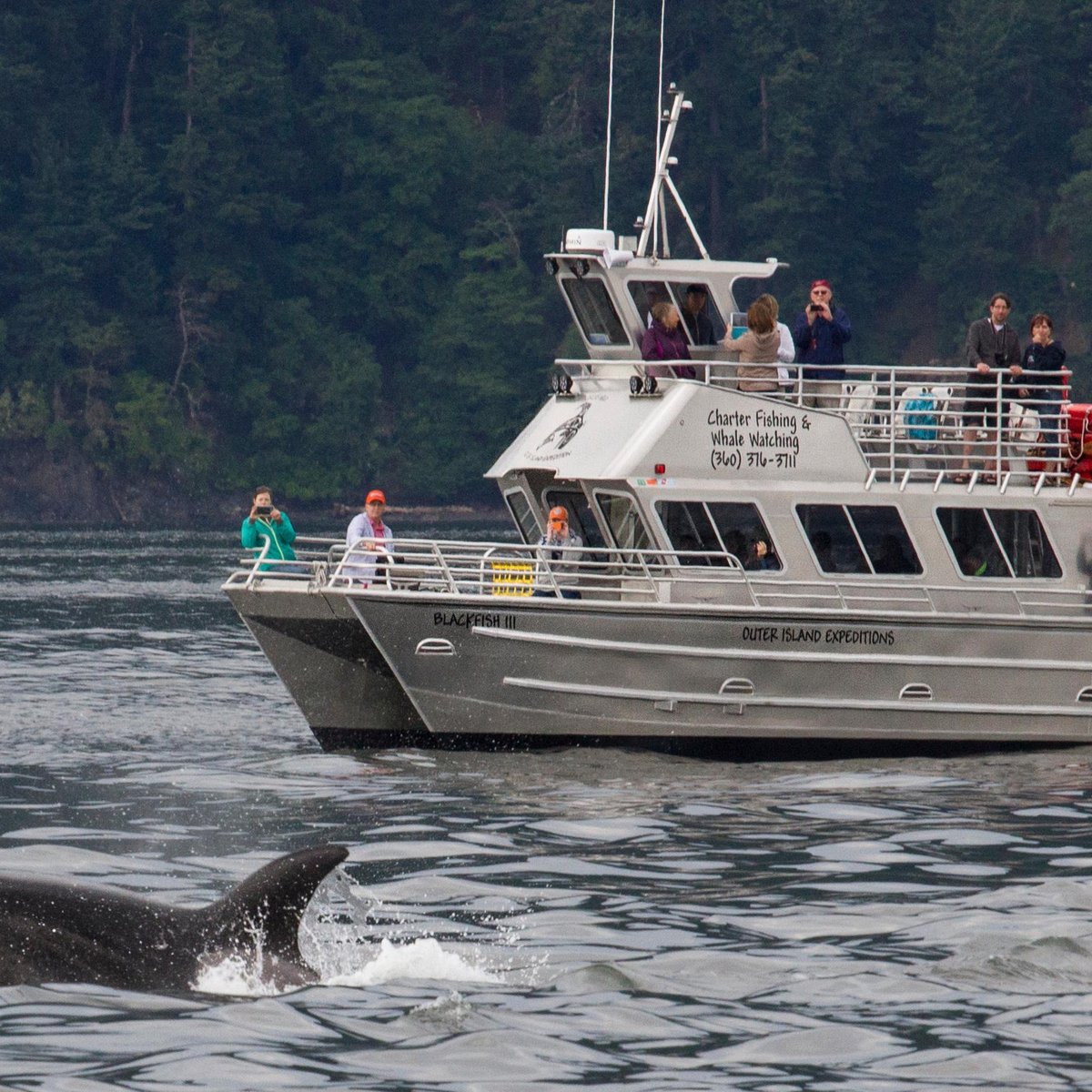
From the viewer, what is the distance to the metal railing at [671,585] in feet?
63.9

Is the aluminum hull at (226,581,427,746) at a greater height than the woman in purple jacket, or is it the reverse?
the woman in purple jacket

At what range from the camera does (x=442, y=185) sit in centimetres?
9600

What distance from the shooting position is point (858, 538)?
67.0 feet

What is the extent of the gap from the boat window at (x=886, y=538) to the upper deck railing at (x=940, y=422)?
1.26 feet

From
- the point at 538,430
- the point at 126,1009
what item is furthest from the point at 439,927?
the point at 538,430

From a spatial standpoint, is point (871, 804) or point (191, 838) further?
point (871, 804)

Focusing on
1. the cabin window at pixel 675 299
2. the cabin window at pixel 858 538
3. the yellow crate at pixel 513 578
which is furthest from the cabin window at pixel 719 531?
the cabin window at pixel 675 299

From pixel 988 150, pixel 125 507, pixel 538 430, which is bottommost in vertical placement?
pixel 125 507

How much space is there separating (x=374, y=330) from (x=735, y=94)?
18091 mm

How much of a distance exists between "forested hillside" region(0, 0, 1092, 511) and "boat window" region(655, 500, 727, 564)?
6255 cm

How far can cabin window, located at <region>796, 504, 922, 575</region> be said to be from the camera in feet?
66.8

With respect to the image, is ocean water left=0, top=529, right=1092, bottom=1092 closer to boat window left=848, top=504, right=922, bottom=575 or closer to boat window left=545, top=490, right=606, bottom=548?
boat window left=848, top=504, right=922, bottom=575

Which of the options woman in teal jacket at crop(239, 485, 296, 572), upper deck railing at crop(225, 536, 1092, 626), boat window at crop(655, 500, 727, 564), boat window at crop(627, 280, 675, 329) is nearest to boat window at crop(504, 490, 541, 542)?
upper deck railing at crop(225, 536, 1092, 626)

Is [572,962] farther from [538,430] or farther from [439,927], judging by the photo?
[538,430]
